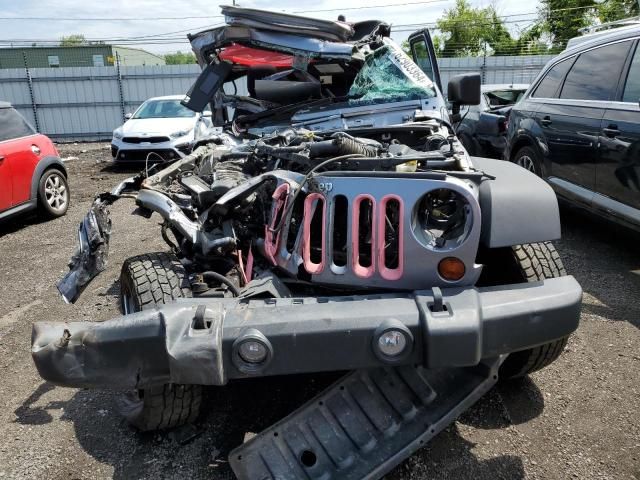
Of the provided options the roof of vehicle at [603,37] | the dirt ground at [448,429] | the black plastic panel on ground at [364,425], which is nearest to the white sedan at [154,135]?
the roof of vehicle at [603,37]

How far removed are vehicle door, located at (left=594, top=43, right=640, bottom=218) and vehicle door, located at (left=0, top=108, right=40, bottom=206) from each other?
647 cm

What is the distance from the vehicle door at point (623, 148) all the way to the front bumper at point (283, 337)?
268 cm

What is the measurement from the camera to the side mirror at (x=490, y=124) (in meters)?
7.88

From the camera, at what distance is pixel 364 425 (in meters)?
2.33

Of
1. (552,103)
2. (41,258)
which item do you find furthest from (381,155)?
(41,258)

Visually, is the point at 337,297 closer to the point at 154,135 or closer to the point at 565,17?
the point at 154,135

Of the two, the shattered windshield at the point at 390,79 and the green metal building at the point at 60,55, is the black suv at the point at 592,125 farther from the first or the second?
the green metal building at the point at 60,55

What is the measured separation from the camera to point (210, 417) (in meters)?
2.79

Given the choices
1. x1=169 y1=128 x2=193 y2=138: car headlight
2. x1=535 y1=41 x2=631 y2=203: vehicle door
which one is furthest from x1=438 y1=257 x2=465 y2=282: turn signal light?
x1=169 y1=128 x2=193 y2=138: car headlight

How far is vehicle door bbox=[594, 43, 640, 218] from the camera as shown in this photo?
4105 mm

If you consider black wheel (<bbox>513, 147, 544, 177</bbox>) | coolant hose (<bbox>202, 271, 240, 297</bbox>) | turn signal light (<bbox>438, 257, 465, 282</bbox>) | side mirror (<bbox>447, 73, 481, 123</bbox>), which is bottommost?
black wheel (<bbox>513, 147, 544, 177</bbox>)

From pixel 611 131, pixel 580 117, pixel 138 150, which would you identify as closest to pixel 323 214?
pixel 611 131

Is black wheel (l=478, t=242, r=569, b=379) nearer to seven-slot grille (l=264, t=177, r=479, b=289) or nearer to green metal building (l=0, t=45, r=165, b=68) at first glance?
seven-slot grille (l=264, t=177, r=479, b=289)

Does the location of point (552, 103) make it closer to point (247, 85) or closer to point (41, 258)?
point (247, 85)
